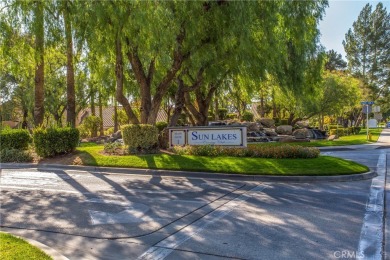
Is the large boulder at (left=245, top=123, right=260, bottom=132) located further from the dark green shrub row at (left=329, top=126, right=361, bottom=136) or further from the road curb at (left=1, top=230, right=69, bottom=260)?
the road curb at (left=1, top=230, right=69, bottom=260)

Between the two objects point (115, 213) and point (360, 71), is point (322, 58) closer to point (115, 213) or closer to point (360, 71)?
point (115, 213)

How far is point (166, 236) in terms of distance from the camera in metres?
5.39

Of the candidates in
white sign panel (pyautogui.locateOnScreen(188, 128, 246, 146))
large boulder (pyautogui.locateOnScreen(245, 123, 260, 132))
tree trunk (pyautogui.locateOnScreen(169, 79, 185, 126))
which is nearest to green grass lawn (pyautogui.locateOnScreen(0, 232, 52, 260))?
white sign panel (pyautogui.locateOnScreen(188, 128, 246, 146))

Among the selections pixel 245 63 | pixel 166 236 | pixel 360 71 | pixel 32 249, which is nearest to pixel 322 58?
pixel 245 63

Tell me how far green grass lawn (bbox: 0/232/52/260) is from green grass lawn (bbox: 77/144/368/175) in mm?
7141

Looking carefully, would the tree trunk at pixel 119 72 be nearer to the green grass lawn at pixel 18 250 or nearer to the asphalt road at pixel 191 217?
the asphalt road at pixel 191 217

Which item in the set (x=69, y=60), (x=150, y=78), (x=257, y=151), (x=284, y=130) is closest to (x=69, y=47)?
(x=69, y=60)

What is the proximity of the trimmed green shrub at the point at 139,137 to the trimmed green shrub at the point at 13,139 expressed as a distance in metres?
4.88

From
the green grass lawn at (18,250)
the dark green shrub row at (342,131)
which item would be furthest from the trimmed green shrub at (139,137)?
the dark green shrub row at (342,131)

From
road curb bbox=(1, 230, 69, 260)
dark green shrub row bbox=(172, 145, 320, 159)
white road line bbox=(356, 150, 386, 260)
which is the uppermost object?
dark green shrub row bbox=(172, 145, 320, 159)

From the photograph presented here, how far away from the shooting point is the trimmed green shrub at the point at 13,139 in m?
15.1

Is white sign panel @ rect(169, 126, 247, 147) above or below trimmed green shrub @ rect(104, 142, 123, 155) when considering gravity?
above

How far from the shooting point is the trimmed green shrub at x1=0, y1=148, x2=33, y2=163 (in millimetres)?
13836

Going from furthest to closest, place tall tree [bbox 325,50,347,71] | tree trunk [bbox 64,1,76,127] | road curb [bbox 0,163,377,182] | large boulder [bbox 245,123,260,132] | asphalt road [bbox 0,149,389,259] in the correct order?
tall tree [bbox 325,50,347,71] < large boulder [bbox 245,123,260,132] < tree trunk [bbox 64,1,76,127] < road curb [bbox 0,163,377,182] < asphalt road [bbox 0,149,389,259]
